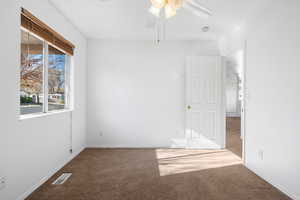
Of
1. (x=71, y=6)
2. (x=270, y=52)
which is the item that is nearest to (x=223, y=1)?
(x=270, y=52)

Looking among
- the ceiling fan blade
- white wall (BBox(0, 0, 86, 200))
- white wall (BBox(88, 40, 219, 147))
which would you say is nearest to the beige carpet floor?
white wall (BBox(0, 0, 86, 200))

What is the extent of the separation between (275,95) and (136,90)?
9.03 feet

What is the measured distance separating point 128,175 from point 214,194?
4.03 ft

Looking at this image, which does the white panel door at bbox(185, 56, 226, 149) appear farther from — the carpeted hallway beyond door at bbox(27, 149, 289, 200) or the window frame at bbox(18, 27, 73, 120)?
the window frame at bbox(18, 27, 73, 120)

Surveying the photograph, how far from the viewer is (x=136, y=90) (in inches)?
178

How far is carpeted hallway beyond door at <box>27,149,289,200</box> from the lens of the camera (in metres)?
2.34

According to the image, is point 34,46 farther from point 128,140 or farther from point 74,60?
point 128,140

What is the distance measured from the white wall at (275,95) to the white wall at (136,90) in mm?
1661

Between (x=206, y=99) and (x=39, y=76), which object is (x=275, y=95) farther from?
(x=39, y=76)

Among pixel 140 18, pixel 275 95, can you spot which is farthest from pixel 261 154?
pixel 140 18

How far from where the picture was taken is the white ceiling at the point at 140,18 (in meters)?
2.88

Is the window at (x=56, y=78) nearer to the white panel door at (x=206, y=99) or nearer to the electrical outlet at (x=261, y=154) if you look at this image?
the white panel door at (x=206, y=99)

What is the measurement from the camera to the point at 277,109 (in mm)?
2510

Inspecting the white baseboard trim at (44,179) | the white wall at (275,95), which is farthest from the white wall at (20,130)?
the white wall at (275,95)
